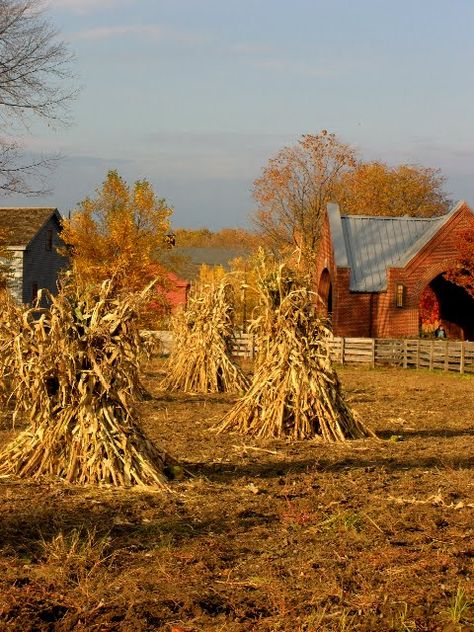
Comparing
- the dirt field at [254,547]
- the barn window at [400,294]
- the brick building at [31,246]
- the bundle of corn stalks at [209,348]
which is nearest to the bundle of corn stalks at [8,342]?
the dirt field at [254,547]

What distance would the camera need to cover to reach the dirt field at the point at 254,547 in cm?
545

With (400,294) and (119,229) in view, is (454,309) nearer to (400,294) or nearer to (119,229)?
(400,294)

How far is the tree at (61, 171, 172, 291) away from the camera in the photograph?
38.8 metres

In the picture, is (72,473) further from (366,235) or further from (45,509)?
(366,235)

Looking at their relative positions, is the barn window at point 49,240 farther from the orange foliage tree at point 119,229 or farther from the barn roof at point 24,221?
the orange foliage tree at point 119,229

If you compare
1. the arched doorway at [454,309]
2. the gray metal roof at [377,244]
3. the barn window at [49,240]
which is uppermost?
the barn window at [49,240]

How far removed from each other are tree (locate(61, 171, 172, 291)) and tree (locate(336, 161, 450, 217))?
22.0 metres

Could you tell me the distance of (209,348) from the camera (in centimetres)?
1945

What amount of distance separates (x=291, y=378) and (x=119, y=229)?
27.8 m

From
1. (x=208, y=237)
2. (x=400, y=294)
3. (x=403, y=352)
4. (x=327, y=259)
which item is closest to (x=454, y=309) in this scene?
(x=400, y=294)

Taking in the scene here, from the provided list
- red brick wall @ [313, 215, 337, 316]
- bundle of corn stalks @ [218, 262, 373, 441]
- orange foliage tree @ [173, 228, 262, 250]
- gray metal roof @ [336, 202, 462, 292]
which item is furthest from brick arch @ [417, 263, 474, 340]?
orange foliage tree @ [173, 228, 262, 250]

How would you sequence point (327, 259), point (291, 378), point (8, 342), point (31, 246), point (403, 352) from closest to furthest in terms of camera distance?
1. point (8, 342)
2. point (291, 378)
3. point (403, 352)
4. point (327, 259)
5. point (31, 246)

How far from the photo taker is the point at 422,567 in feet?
21.0

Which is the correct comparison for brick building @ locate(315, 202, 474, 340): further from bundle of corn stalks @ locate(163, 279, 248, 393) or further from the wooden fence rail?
bundle of corn stalks @ locate(163, 279, 248, 393)
